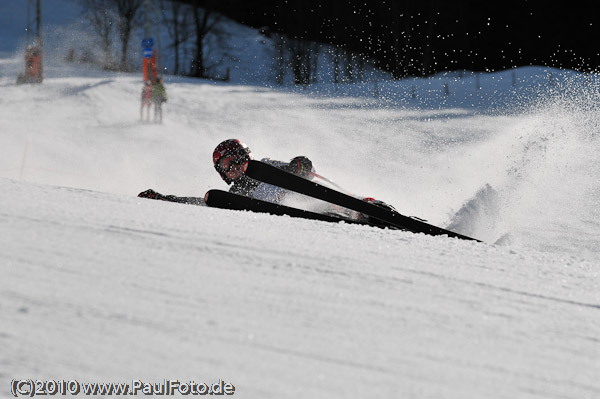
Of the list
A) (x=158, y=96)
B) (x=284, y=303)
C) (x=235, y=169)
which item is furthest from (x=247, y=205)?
(x=158, y=96)

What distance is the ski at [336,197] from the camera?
16.5 feet

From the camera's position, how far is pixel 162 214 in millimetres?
3938

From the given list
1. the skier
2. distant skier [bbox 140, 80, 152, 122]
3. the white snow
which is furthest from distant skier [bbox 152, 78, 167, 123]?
the skier

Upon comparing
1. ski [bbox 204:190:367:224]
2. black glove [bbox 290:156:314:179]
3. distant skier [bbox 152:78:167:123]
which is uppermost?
distant skier [bbox 152:78:167:123]

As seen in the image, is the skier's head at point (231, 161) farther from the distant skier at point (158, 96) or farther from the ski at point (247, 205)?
A: the distant skier at point (158, 96)

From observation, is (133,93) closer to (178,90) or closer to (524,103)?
(178,90)

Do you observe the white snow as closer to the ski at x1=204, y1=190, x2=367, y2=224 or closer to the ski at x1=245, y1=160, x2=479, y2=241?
the ski at x1=204, y1=190, x2=367, y2=224

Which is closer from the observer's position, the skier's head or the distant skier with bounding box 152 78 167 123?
the skier's head

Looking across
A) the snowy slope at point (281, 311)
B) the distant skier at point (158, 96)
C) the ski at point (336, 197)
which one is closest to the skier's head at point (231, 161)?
the ski at point (336, 197)

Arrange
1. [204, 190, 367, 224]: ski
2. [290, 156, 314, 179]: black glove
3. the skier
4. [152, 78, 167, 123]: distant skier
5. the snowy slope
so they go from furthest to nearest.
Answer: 1. [152, 78, 167, 123]: distant skier
2. [290, 156, 314, 179]: black glove
3. the skier
4. [204, 190, 367, 224]: ski
5. the snowy slope

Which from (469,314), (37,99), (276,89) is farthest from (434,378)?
(276,89)

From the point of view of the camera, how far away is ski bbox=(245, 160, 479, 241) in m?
5.04

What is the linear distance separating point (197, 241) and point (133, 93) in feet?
72.1

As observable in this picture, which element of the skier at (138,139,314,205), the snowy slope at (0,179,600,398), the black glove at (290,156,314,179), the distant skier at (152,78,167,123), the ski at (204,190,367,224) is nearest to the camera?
the snowy slope at (0,179,600,398)
